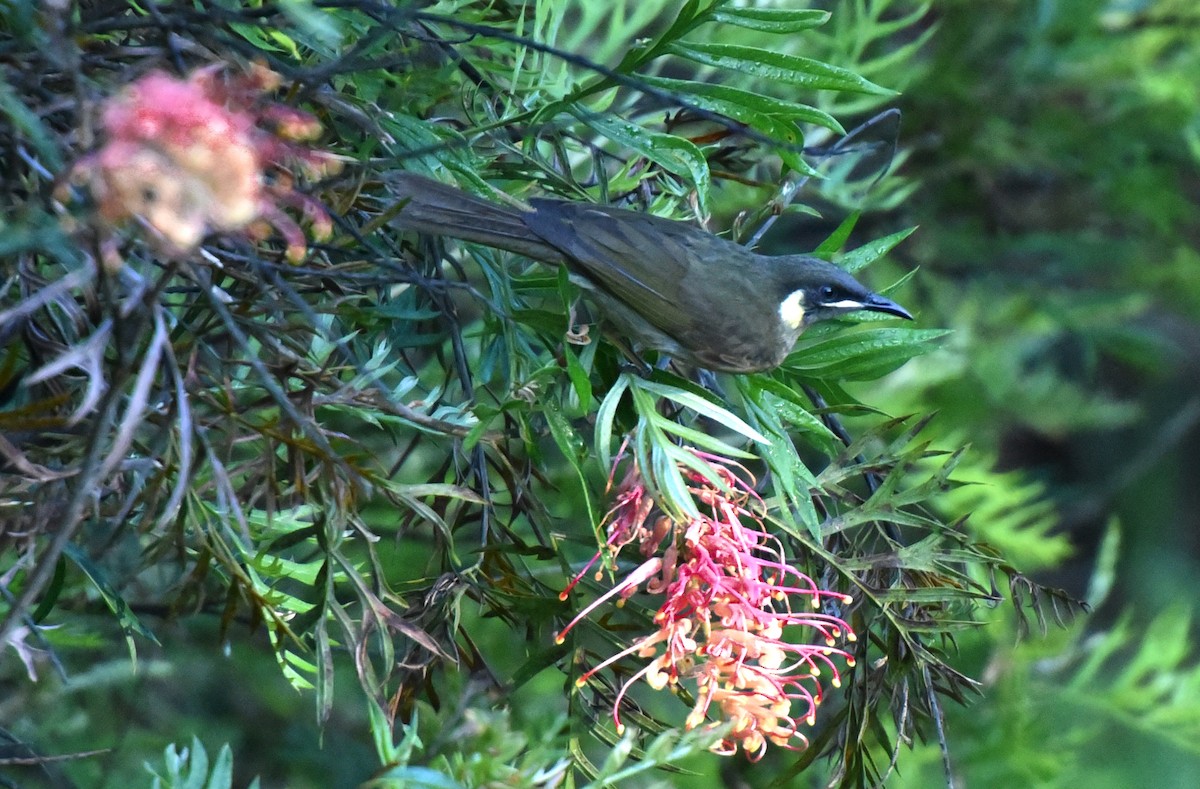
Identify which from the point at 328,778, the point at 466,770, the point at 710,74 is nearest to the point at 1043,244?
the point at 710,74

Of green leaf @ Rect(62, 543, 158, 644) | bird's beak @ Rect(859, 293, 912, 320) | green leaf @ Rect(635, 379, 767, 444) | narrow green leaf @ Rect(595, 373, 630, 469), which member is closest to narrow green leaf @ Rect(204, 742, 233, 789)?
green leaf @ Rect(62, 543, 158, 644)


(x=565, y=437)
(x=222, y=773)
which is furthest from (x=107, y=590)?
(x=565, y=437)

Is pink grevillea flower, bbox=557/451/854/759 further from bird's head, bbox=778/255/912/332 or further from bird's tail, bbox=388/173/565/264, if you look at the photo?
bird's head, bbox=778/255/912/332

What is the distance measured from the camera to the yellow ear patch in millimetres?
2303

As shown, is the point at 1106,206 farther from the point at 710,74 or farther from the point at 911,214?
Result: the point at 710,74

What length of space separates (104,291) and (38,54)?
0.31 meters

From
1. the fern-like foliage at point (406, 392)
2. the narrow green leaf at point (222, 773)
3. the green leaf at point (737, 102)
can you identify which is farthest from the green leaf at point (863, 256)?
Answer: the narrow green leaf at point (222, 773)

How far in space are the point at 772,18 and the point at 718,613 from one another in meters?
0.76

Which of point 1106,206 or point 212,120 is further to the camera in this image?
point 1106,206

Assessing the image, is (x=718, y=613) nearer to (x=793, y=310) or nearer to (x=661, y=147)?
(x=661, y=147)

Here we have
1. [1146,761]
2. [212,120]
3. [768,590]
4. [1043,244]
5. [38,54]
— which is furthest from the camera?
[1146,761]

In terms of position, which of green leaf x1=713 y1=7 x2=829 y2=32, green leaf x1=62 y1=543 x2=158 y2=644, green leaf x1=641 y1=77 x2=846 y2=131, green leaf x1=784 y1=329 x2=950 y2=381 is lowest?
green leaf x1=62 y1=543 x2=158 y2=644

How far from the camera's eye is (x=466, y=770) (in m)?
1.12

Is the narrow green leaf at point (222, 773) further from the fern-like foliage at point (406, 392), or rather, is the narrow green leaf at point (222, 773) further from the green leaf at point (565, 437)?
the green leaf at point (565, 437)
